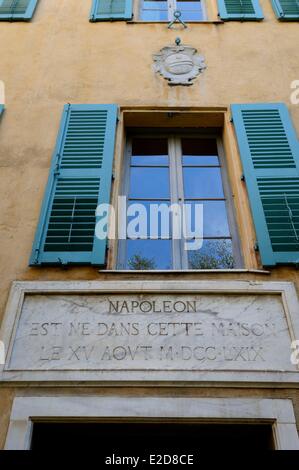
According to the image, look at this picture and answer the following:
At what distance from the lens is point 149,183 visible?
4918 millimetres

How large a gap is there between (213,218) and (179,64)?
7.44 feet

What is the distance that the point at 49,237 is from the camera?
13.3 ft

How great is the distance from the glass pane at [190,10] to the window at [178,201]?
2349 millimetres

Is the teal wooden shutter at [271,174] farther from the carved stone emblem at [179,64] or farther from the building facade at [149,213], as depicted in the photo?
the carved stone emblem at [179,64]

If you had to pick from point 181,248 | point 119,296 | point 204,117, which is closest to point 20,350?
point 119,296

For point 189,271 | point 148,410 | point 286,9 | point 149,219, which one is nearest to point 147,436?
point 148,410

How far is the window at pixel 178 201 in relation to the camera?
167 inches

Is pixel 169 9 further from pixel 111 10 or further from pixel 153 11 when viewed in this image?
pixel 111 10

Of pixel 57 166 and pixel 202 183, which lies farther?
pixel 202 183

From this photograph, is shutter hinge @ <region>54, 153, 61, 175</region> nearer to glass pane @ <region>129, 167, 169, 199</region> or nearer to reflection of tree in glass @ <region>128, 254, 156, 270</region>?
glass pane @ <region>129, 167, 169, 199</region>

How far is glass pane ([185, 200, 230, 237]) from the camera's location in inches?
176

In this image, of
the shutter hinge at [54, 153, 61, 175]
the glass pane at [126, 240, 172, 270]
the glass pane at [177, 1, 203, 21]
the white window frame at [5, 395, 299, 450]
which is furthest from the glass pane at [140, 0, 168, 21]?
the white window frame at [5, 395, 299, 450]

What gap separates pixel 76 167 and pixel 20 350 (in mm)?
1902

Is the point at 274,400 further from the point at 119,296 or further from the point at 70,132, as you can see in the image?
the point at 70,132
